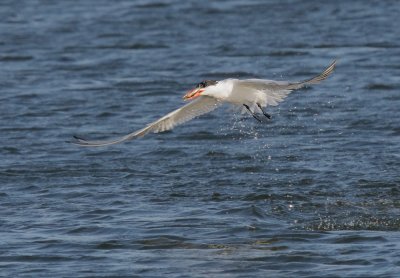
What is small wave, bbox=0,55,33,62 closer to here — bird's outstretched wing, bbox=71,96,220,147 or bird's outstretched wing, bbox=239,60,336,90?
bird's outstretched wing, bbox=71,96,220,147

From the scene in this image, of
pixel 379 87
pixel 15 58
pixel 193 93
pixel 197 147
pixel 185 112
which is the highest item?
pixel 15 58

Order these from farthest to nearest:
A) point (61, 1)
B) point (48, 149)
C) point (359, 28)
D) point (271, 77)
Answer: point (61, 1), point (359, 28), point (271, 77), point (48, 149)

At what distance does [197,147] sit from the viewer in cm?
1443

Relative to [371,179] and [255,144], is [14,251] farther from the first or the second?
[255,144]

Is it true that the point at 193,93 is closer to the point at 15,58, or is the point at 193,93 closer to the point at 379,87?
the point at 379,87

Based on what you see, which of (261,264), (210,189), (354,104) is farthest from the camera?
(354,104)

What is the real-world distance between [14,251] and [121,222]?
1.27 m

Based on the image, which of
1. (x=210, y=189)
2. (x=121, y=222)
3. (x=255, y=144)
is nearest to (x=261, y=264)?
(x=121, y=222)

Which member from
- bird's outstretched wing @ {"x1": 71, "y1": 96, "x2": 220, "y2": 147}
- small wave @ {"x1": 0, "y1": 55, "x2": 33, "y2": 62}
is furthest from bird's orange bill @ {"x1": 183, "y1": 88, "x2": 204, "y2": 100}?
small wave @ {"x1": 0, "y1": 55, "x2": 33, "y2": 62}

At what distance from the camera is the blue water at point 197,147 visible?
10039 millimetres

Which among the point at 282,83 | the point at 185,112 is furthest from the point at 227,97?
the point at 282,83

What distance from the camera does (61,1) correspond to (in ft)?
83.8

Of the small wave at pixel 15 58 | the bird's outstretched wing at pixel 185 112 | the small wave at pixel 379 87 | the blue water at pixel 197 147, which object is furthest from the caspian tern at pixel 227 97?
the small wave at pixel 15 58

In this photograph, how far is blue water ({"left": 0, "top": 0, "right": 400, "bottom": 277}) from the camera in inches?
395
